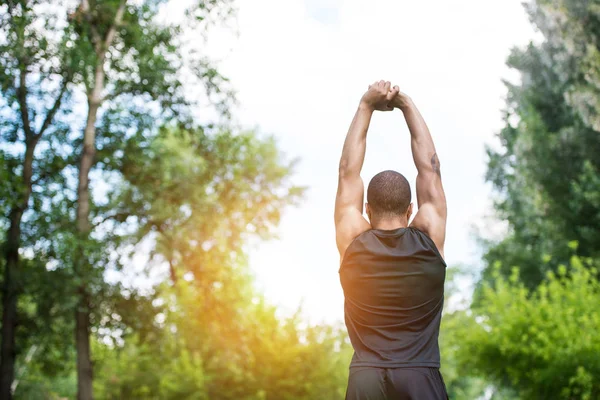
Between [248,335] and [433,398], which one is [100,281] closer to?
[248,335]

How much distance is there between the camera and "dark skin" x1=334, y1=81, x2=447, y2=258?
3758mm

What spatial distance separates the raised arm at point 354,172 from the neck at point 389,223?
0.05 metres

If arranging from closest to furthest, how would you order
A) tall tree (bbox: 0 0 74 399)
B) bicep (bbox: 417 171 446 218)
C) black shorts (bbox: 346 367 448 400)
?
black shorts (bbox: 346 367 448 400) → bicep (bbox: 417 171 446 218) → tall tree (bbox: 0 0 74 399)

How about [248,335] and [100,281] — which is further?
[248,335]

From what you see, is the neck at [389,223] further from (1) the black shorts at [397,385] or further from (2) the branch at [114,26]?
(2) the branch at [114,26]

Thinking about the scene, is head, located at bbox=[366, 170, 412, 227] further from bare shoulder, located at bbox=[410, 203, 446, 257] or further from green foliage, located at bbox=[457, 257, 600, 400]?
green foliage, located at bbox=[457, 257, 600, 400]

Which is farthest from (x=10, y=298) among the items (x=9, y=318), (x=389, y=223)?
(x=389, y=223)

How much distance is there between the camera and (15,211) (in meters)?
16.0

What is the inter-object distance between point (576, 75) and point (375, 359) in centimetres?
2472

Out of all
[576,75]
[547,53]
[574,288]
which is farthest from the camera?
[547,53]

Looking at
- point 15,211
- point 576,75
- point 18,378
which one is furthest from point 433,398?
point 18,378

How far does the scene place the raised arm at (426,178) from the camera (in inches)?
148

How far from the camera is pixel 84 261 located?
49.5 feet

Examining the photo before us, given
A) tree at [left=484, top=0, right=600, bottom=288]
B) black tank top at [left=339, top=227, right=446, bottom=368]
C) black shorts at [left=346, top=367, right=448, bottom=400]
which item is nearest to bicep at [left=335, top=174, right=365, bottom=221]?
black tank top at [left=339, top=227, right=446, bottom=368]
